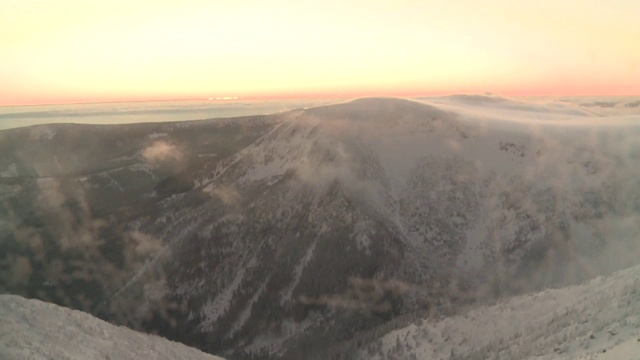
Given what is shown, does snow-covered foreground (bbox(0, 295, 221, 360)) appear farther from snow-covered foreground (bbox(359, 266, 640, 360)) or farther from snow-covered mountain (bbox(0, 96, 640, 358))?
snow-covered mountain (bbox(0, 96, 640, 358))

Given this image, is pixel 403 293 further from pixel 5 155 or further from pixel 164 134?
pixel 5 155

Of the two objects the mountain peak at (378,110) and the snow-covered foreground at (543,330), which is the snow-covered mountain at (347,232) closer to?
the mountain peak at (378,110)

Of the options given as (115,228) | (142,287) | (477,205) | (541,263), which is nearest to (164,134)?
(115,228)

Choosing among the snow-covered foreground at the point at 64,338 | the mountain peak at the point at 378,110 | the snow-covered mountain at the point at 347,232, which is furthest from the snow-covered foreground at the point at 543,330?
the mountain peak at the point at 378,110

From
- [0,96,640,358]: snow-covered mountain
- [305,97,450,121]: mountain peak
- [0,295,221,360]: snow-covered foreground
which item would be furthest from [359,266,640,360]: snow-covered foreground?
[305,97,450,121]: mountain peak

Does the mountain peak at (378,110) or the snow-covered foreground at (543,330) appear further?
the mountain peak at (378,110)

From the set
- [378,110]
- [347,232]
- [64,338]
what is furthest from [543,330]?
[378,110]
